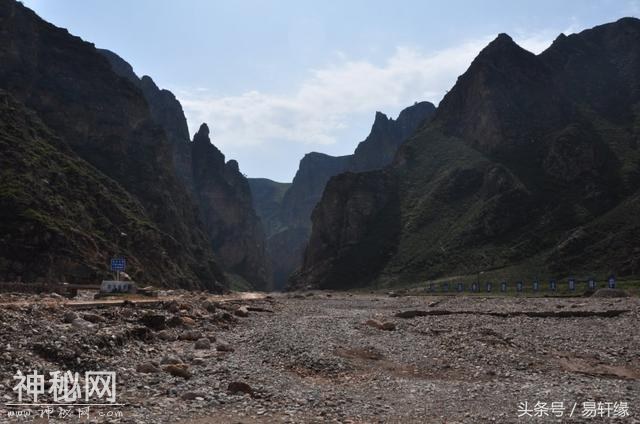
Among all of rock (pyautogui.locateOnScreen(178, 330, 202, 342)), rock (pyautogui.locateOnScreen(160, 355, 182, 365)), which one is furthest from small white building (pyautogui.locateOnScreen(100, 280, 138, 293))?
rock (pyautogui.locateOnScreen(160, 355, 182, 365))

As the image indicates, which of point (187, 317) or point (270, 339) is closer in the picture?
point (270, 339)

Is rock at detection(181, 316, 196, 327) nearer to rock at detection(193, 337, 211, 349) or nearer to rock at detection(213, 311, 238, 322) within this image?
rock at detection(213, 311, 238, 322)

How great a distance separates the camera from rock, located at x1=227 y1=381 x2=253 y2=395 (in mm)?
13830

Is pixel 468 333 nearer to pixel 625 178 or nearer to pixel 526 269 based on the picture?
pixel 526 269

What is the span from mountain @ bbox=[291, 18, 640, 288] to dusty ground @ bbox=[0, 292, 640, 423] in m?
74.6

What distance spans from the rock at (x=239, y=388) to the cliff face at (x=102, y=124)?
92148mm

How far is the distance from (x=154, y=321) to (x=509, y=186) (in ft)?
414

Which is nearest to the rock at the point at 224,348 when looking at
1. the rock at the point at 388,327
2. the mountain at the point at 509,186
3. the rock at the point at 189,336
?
the rock at the point at 189,336

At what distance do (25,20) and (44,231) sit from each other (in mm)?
98585

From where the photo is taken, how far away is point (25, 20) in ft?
472

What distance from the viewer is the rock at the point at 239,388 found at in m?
13.8

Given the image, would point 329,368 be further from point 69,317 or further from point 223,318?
point 223,318

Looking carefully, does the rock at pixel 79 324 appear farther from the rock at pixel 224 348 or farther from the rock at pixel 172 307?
the rock at pixel 172 307

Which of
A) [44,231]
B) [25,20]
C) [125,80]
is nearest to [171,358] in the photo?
[44,231]
